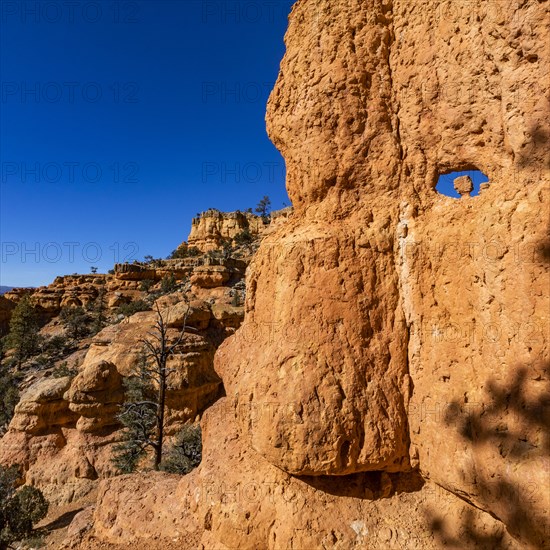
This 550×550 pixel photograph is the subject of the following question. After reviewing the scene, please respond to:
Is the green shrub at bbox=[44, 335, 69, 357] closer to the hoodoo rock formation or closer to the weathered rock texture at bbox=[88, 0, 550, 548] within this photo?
the hoodoo rock formation

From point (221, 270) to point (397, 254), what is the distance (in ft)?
94.3

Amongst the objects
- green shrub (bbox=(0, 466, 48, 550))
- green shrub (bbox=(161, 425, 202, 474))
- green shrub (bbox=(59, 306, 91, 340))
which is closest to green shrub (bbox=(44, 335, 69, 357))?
green shrub (bbox=(59, 306, 91, 340))

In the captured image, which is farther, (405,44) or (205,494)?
(205,494)

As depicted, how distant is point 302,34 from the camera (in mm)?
4535

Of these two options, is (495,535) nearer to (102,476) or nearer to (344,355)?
(344,355)

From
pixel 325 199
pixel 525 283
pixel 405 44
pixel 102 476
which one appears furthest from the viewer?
pixel 102 476

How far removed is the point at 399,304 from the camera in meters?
3.73

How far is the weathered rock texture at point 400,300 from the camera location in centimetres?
279

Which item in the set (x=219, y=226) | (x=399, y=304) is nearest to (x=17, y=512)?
(x=399, y=304)

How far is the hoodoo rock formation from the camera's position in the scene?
110 inches

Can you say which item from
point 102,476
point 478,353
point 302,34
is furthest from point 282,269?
point 102,476

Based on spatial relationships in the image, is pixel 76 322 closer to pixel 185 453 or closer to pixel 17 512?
pixel 17 512

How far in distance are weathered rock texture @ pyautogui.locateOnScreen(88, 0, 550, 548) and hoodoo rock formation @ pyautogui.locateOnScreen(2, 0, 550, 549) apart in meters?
0.02

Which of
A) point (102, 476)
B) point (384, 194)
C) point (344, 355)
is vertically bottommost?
point (102, 476)
